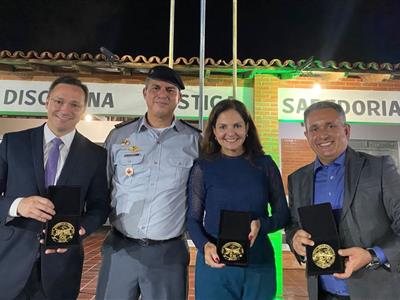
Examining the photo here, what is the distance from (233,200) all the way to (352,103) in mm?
3832

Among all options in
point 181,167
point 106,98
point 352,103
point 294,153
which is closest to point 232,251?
point 181,167

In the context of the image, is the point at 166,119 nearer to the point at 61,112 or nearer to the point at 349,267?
the point at 61,112

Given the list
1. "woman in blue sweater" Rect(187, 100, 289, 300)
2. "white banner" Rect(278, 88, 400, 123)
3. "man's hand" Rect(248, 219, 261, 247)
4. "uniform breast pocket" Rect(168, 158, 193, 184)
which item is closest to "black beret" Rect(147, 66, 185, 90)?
"woman in blue sweater" Rect(187, 100, 289, 300)

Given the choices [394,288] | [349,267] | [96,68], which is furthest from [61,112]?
[96,68]

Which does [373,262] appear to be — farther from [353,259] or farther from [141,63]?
[141,63]

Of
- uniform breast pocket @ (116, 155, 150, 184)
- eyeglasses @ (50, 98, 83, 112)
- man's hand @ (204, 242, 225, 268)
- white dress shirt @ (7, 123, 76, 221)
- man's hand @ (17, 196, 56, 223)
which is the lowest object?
man's hand @ (204, 242, 225, 268)

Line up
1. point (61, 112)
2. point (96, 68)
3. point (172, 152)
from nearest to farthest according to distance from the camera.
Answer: point (61, 112) → point (172, 152) → point (96, 68)

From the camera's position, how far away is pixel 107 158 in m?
2.20

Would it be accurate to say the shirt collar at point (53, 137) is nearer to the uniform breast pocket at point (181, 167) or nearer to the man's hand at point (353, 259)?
the uniform breast pocket at point (181, 167)

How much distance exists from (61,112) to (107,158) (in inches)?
15.2

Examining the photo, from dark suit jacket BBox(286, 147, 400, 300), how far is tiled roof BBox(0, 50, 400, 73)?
11.0ft

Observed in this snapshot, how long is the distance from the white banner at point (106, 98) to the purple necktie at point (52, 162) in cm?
305

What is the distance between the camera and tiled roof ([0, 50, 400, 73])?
15.9 ft

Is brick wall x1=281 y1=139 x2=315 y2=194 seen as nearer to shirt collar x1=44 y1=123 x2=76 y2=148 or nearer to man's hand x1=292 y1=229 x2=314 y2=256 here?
man's hand x1=292 y1=229 x2=314 y2=256
